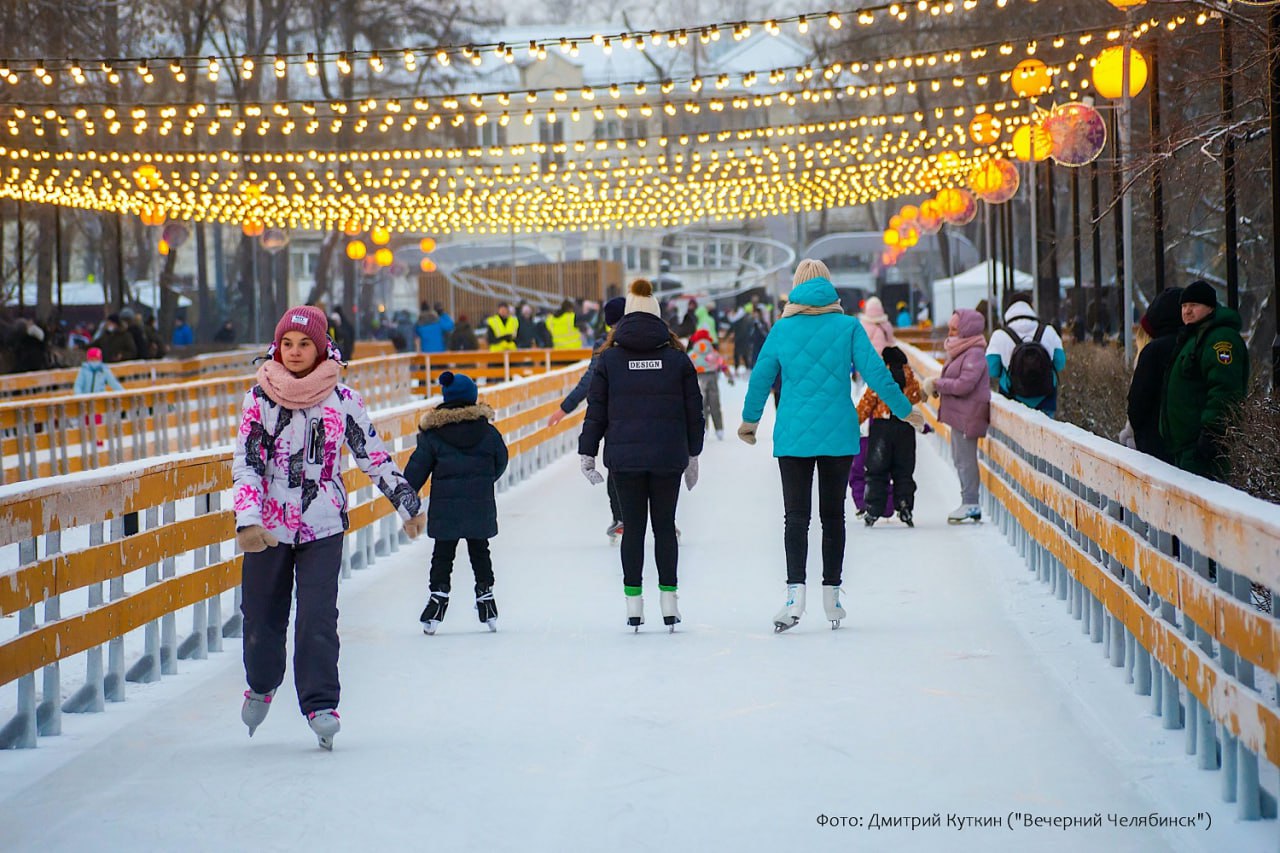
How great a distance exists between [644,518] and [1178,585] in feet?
11.2

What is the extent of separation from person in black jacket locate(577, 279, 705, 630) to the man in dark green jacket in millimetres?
2164

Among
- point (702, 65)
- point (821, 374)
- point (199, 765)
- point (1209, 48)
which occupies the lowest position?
point (199, 765)

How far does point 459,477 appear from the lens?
866cm

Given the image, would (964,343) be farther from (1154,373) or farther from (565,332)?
(565,332)

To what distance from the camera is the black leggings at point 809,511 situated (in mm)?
8492

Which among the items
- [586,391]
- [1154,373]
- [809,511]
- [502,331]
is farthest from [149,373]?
[1154,373]

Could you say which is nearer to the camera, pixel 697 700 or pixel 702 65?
pixel 697 700

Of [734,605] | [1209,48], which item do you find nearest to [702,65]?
[1209,48]

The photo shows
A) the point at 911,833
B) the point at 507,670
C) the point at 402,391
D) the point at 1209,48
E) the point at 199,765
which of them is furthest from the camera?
the point at 402,391

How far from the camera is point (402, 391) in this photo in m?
33.1

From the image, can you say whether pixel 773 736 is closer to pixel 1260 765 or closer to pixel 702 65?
pixel 1260 765

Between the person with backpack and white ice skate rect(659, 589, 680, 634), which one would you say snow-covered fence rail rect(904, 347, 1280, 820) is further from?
the person with backpack

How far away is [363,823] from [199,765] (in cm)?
106

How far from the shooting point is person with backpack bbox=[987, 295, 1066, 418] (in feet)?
42.6
